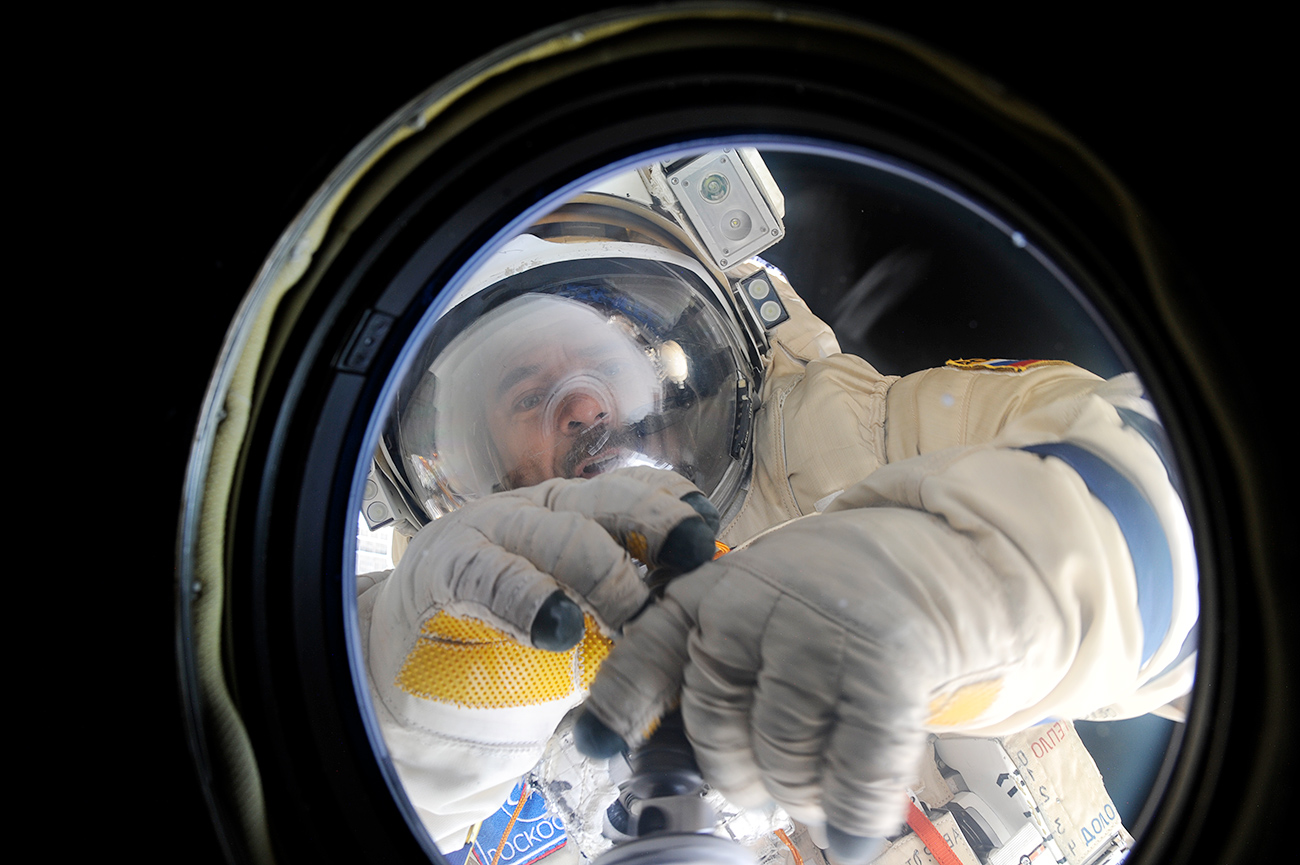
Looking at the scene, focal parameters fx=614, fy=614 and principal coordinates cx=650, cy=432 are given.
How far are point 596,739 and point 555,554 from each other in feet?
0.54

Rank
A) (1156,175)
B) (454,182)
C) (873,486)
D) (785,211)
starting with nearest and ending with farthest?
(1156,175) → (454,182) → (873,486) → (785,211)

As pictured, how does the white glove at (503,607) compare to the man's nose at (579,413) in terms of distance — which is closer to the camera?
the white glove at (503,607)

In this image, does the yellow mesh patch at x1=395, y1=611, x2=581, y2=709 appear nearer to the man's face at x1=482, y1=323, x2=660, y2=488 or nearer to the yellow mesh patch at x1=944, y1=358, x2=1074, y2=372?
the man's face at x1=482, y1=323, x2=660, y2=488

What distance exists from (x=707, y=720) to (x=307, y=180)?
493 mm

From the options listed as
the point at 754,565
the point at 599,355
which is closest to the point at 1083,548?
the point at 754,565

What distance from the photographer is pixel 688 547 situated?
580 mm

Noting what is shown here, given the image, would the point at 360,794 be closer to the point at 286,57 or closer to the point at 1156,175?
the point at 286,57

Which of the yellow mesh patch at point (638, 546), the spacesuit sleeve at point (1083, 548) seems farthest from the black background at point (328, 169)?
the yellow mesh patch at point (638, 546)

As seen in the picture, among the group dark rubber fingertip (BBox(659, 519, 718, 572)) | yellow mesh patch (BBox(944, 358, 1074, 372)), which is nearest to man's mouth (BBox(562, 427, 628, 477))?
dark rubber fingertip (BBox(659, 519, 718, 572))

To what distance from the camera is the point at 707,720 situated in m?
0.51

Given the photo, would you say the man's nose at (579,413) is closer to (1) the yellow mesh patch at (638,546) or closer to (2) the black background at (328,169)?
(1) the yellow mesh patch at (638,546)

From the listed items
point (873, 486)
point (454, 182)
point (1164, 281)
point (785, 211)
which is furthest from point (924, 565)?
point (785, 211)

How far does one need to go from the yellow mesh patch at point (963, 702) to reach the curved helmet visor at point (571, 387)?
1.51ft

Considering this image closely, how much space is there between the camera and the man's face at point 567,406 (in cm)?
81
